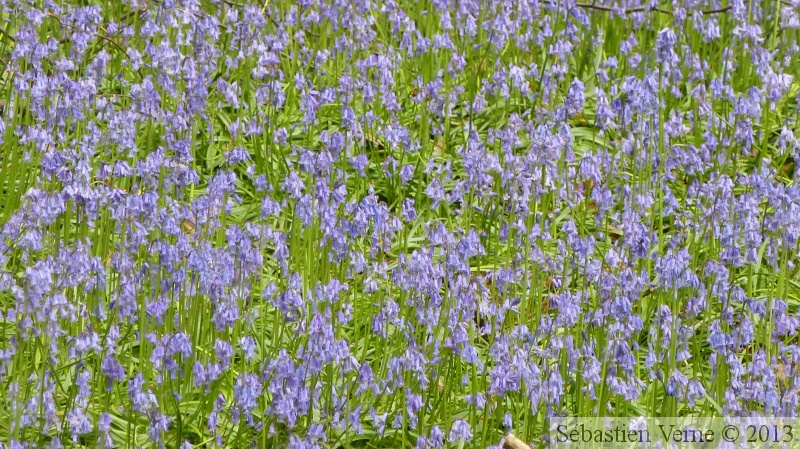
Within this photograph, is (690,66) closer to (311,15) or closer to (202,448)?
(311,15)

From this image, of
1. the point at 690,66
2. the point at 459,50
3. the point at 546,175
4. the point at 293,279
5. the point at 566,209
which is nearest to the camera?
the point at 293,279

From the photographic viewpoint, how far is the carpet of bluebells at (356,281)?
10.6ft

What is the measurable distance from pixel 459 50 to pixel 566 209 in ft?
4.31

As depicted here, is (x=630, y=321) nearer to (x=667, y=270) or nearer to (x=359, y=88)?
(x=667, y=270)

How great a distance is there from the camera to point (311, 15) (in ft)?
18.9

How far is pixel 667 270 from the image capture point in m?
3.44

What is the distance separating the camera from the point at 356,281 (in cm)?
418

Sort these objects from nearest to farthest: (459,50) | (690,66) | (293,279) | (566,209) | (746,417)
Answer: (746,417) → (293,279) → (566,209) → (690,66) → (459,50)

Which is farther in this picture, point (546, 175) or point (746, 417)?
point (546, 175)

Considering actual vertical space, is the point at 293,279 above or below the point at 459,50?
below

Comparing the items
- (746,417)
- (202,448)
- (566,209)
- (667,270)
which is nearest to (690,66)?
(566,209)

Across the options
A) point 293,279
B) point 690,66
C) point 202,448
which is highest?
point 690,66

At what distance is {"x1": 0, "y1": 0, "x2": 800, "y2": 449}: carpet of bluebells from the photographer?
322 centimetres

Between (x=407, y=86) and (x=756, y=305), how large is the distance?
110 inches
